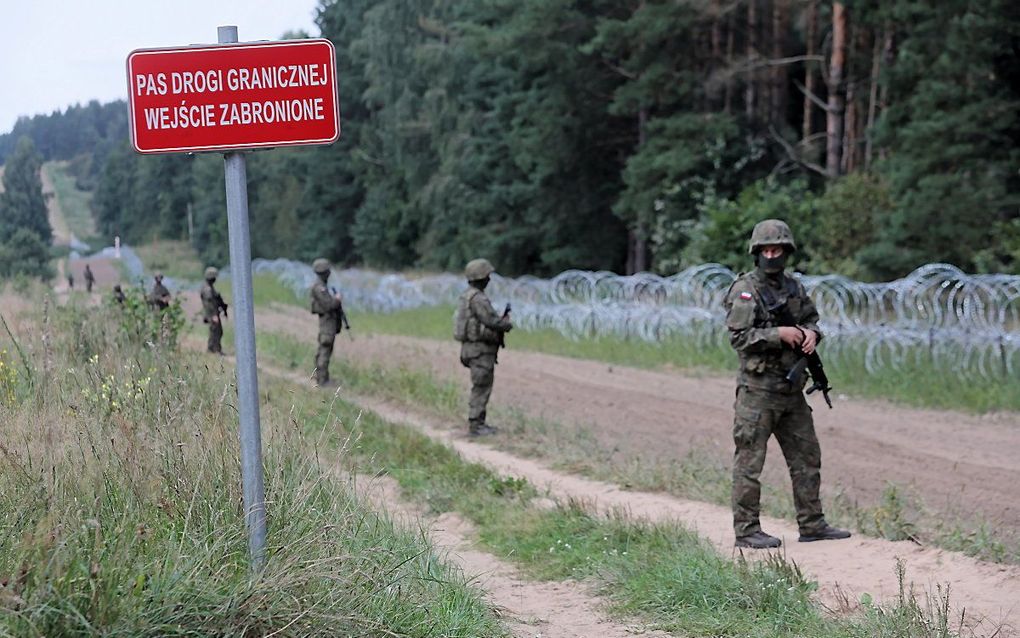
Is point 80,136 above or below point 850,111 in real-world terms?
below

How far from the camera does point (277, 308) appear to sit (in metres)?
34.2

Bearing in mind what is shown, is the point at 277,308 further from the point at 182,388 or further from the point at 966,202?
the point at 182,388

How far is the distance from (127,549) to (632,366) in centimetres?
1486

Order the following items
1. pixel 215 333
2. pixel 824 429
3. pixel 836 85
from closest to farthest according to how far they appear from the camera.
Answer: pixel 824 429
pixel 215 333
pixel 836 85

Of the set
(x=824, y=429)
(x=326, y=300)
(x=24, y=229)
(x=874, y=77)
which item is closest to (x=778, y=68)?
(x=874, y=77)

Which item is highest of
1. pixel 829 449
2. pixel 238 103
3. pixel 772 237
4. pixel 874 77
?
pixel 874 77

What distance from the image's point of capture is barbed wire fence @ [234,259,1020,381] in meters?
14.1

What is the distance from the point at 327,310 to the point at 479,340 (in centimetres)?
418

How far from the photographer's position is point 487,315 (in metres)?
11.5

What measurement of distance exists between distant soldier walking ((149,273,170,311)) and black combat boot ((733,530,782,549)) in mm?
12146

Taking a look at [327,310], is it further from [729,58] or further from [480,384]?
[729,58]

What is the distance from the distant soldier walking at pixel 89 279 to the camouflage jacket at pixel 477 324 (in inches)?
315

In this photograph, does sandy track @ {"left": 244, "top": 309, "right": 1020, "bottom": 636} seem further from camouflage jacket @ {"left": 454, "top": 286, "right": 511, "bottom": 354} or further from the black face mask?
the black face mask

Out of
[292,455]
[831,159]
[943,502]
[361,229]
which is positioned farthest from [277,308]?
[292,455]
